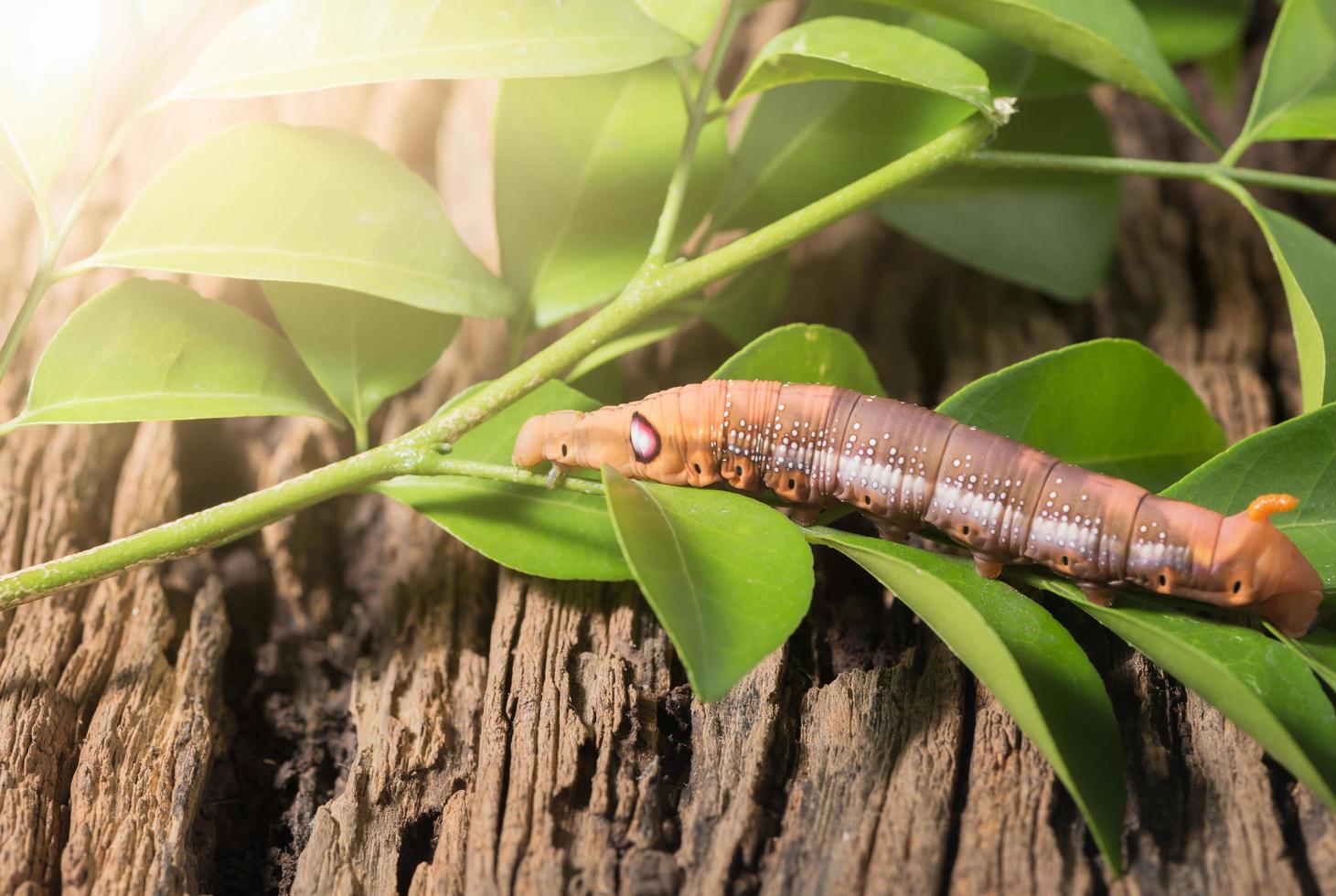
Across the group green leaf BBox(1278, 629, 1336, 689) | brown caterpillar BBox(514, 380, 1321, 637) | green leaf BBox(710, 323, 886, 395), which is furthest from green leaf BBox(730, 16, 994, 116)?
green leaf BBox(1278, 629, 1336, 689)

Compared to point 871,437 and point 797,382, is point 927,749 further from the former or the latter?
Result: point 797,382

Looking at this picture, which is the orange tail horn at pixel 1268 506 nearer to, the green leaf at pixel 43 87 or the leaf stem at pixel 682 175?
the leaf stem at pixel 682 175

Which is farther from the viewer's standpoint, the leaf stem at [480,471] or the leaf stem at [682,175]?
the leaf stem at [682,175]

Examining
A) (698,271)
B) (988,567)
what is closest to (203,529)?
(698,271)

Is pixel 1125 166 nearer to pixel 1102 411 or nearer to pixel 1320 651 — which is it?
pixel 1102 411

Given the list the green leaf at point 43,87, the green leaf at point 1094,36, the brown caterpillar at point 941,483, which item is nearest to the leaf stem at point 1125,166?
the green leaf at point 1094,36

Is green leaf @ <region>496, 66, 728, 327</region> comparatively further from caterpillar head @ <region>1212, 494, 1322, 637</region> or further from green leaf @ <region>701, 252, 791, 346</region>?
caterpillar head @ <region>1212, 494, 1322, 637</region>

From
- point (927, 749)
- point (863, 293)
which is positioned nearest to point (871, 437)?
point (927, 749)
